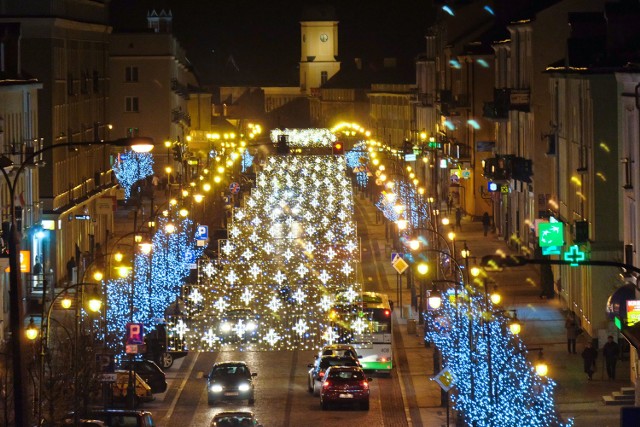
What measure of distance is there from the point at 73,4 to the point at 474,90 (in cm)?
2789

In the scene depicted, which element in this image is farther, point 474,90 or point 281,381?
point 474,90

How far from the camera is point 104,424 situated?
3366 centimetres

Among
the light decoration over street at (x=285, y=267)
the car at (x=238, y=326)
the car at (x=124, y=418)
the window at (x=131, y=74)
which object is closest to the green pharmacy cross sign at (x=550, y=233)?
the light decoration over street at (x=285, y=267)

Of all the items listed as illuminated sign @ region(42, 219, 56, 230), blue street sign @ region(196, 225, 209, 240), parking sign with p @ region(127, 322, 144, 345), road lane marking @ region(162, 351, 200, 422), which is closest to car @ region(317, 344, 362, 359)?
road lane marking @ region(162, 351, 200, 422)

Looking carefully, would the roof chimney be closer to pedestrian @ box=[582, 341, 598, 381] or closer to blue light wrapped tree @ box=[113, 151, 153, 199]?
pedestrian @ box=[582, 341, 598, 381]

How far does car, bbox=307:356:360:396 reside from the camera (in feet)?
146

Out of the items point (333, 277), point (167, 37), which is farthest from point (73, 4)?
point (167, 37)

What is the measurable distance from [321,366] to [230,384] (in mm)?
2732

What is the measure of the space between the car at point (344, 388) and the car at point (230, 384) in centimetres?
199

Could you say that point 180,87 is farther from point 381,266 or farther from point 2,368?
point 2,368

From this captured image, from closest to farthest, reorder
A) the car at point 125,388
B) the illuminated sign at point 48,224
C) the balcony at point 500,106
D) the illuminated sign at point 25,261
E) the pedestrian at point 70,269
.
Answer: the car at point 125,388 < the illuminated sign at point 25,261 < the illuminated sign at point 48,224 < the pedestrian at point 70,269 < the balcony at point 500,106

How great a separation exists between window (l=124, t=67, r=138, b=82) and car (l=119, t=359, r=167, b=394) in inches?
2571

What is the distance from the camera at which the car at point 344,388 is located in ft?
138

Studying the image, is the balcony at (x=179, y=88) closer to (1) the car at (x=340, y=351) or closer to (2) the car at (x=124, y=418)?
(1) the car at (x=340, y=351)
